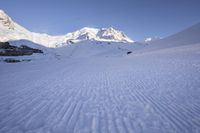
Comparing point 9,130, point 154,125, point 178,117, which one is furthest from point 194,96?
point 9,130

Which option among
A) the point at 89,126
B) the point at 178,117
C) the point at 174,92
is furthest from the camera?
the point at 174,92

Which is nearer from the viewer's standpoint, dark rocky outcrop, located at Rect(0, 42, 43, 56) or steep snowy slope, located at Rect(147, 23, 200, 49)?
steep snowy slope, located at Rect(147, 23, 200, 49)

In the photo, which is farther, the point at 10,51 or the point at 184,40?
the point at 10,51

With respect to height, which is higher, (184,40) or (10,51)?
(184,40)

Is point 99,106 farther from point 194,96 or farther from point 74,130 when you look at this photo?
point 194,96

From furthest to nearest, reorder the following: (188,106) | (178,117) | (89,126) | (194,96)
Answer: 1. (194,96)
2. (188,106)
3. (178,117)
4. (89,126)

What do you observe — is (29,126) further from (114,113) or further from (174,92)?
(174,92)

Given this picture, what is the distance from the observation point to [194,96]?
693 cm

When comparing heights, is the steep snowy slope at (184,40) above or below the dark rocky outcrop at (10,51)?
above

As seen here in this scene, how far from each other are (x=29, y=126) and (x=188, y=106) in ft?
18.1

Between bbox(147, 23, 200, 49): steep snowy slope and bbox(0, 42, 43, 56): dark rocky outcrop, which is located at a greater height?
bbox(147, 23, 200, 49): steep snowy slope

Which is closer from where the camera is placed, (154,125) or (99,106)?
(154,125)

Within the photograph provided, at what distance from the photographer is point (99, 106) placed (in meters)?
6.07

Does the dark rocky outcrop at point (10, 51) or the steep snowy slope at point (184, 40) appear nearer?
the steep snowy slope at point (184, 40)
